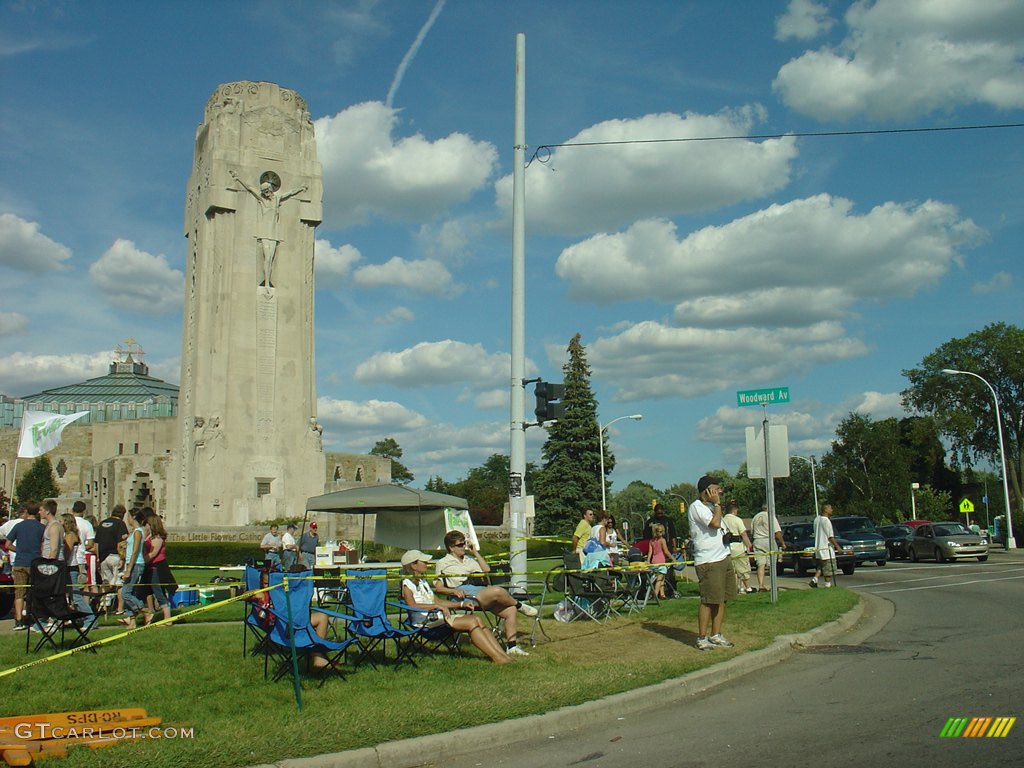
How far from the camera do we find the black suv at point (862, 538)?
1179 inches

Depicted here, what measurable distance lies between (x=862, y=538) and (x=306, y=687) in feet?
84.7

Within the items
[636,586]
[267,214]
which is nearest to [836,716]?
[636,586]

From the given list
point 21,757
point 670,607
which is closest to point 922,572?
point 670,607

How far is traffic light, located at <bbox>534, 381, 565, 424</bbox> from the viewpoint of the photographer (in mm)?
14367

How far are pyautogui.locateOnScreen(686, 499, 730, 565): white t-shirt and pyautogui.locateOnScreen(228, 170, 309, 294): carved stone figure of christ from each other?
44.8 metres

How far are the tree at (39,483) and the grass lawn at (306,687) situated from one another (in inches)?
2935

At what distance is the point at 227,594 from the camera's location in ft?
59.2

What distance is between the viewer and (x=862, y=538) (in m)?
30.6

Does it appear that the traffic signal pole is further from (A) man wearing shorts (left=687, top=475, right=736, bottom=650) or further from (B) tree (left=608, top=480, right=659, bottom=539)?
(B) tree (left=608, top=480, right=659, bottom=539)

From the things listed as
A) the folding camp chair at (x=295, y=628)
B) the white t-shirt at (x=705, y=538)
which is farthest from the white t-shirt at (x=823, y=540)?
the folding camp chair at (x=295, y=628)

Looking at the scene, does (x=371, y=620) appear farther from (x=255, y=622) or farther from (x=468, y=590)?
(x=255, y=622)

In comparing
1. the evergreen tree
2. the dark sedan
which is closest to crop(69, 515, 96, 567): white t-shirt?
the dark sedan

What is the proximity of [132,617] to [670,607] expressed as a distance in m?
7.88

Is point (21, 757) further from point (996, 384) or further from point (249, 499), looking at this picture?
point (996, 384)
